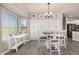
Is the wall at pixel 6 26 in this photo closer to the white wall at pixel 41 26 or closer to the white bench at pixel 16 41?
the white bench at pixel 16 41

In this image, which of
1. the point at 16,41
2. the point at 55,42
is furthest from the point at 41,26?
the point at 16,41

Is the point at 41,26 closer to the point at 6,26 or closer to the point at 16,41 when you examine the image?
the point at 16,41

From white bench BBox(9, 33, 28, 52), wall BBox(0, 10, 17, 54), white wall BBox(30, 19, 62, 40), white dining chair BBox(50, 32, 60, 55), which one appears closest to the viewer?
wall BBox(0, 10, 17, 54)

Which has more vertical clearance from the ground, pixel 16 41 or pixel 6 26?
pixel 6 26

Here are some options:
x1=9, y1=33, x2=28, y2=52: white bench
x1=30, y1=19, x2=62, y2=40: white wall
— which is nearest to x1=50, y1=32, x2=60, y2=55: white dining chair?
x1=30, y1=19, x2=62, y2=40: white wall

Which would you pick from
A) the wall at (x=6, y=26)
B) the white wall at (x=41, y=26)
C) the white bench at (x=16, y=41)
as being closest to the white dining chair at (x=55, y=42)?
the white wall at (x=41, y=26)

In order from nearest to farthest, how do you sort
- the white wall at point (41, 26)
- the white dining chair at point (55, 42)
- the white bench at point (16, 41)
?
the white bench at point (16, 41), the white wall at point (41, 26), the white dining chair at point (55, 42)

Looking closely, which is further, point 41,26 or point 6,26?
point 41,26

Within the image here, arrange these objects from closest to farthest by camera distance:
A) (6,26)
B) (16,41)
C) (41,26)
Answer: (6,26)
(16,41)
(41,26)

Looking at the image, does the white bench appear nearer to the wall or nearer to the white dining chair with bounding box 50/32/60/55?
the wall

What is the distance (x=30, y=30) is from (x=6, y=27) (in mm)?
976

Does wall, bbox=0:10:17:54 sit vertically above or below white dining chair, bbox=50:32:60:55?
above

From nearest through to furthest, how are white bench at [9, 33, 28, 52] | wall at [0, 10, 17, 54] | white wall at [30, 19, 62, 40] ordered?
wall at [0, 10, 17, 54] < white bench at [9, 33, 28, 52] < white wall at [30, 19, 62, 40]
